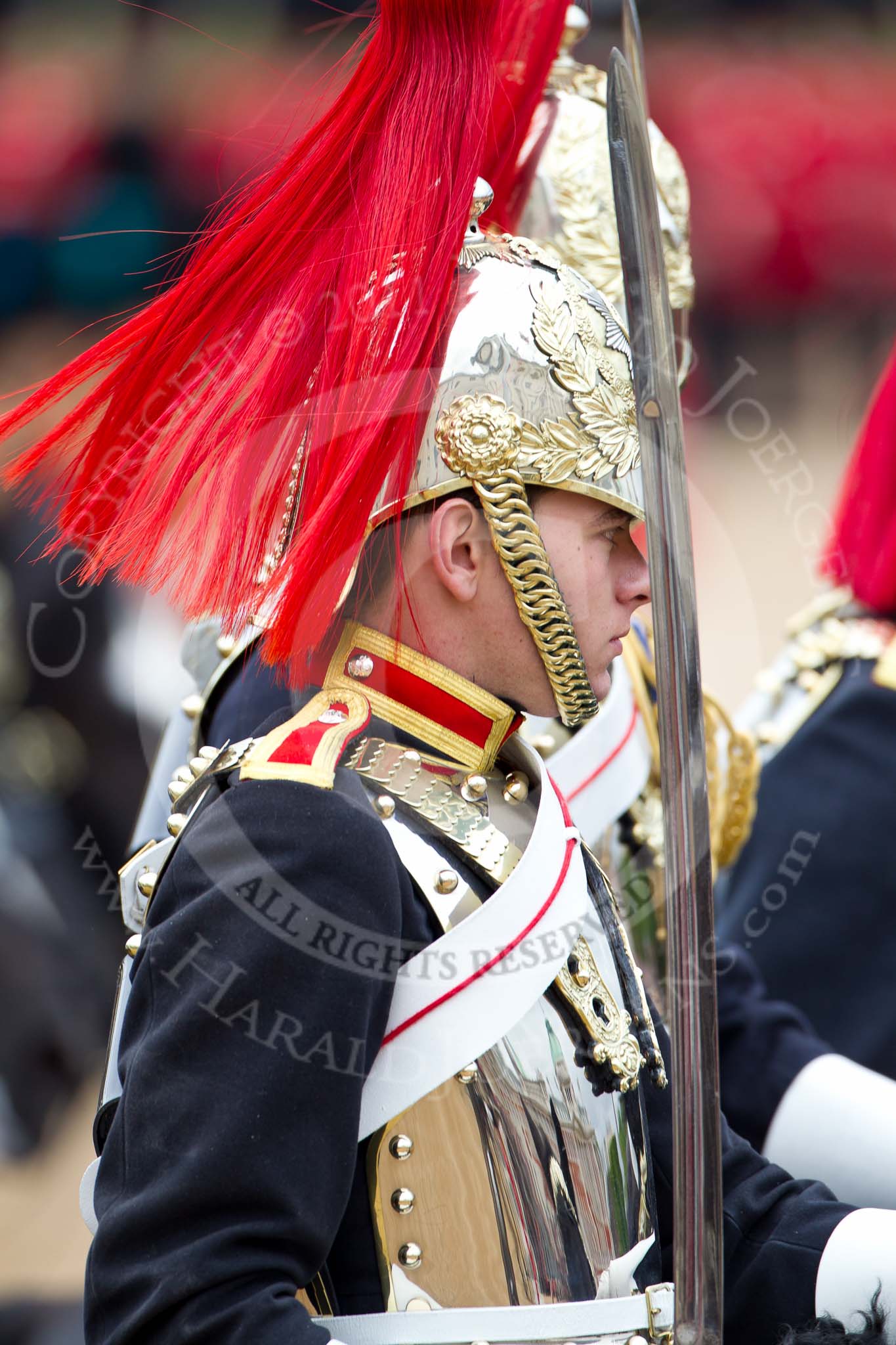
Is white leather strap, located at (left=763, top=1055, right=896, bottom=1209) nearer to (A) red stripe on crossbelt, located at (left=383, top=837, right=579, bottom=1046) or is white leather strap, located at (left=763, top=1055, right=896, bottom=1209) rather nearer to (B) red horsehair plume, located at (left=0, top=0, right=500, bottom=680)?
(A) red stripe on crossbelt, located at (left=383, top=837, right=579, bottom=1046)

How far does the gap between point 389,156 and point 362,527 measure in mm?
367

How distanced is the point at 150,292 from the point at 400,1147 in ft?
4.18

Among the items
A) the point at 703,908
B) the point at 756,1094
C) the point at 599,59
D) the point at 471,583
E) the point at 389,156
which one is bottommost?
the point at 756,1094

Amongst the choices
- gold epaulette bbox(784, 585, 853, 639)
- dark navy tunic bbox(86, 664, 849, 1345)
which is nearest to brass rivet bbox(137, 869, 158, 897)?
dark navy tunic bbox(86, 664, 849, 1345)

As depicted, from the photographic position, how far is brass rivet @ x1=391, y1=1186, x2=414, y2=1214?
1384 millimetres

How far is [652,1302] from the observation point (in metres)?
1.46

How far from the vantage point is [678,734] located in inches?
55.1

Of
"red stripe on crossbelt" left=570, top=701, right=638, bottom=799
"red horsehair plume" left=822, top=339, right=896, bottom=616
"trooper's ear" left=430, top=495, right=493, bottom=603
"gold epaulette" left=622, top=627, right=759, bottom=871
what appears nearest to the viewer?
"trooper's ear" left=430, top=495, right=493, bottom=603

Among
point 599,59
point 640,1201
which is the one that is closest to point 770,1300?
point 640,1201

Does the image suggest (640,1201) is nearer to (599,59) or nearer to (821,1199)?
(821,1199)

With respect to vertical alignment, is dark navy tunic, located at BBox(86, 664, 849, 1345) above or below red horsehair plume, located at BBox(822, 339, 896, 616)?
below

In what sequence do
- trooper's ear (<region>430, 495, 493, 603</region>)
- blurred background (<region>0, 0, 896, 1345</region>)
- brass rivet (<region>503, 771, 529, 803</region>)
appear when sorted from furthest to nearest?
blurred background (<region>0, 0, 896, 1345</region>) → brass rivet (<region>503, 771, 529, 803</region>) → trooper's ear (<region>430, 495, 493, 603</region>)

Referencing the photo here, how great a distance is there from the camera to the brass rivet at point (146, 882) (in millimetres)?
1594

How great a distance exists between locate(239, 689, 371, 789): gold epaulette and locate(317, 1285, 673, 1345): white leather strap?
0.46 metres
